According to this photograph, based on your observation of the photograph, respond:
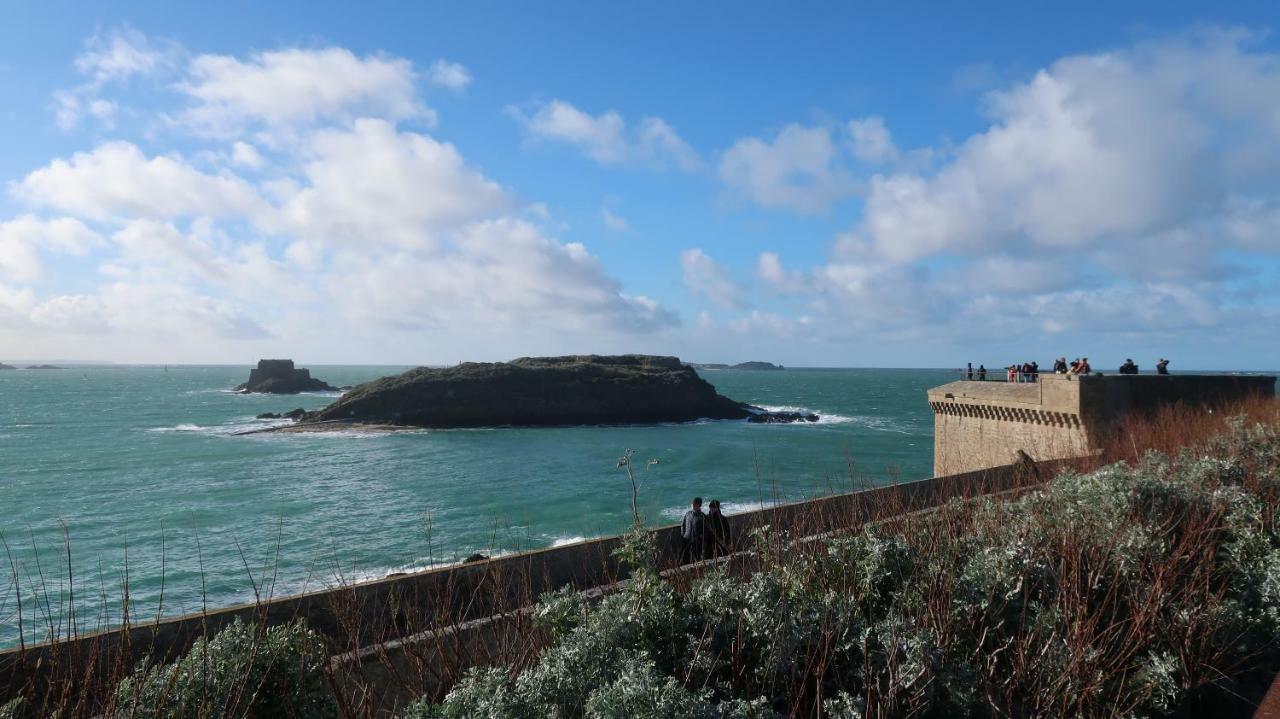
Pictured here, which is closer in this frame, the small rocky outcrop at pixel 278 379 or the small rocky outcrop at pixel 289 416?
the small rocky outcrop at pixel 289 416

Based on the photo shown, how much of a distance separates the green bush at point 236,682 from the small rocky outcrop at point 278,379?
13964cm

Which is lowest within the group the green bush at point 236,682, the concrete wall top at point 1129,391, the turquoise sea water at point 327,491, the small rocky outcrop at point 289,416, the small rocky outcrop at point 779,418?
the turquoise sea water at point 327,491

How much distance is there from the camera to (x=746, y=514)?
11.4m

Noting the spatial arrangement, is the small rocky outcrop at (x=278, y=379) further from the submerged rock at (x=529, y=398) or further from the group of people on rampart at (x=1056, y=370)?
the group of people on rampart at (x=1056, y=370)

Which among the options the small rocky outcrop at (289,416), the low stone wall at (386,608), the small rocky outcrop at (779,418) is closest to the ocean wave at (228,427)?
the small rocky outcrop at (289,416)

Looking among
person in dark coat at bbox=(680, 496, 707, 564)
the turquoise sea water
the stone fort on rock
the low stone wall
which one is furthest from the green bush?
the stone fort on rock

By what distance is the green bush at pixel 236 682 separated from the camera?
387 cm

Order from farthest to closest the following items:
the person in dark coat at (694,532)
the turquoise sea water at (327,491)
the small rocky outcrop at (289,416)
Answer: the small rocky outcrop at (289,416) → the turquoise sea water at (327,491) → the person in dark coat at (694,532)

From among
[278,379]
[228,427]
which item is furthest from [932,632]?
[278,379]

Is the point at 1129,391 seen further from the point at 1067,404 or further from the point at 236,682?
the point at 236,682

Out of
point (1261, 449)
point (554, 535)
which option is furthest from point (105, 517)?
point (1261, 449)

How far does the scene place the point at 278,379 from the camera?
130250 millimetres

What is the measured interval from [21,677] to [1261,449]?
17.2 meters

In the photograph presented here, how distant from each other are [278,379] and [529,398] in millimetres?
78764
